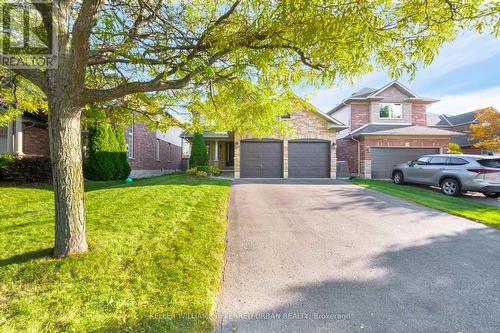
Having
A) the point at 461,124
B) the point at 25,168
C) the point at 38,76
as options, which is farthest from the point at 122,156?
the point at 461,124

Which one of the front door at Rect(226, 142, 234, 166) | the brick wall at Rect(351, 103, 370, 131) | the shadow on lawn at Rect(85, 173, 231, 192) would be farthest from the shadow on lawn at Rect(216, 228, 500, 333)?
the front door at Rect(226, 142, 234, 166)

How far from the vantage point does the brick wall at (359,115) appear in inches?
727

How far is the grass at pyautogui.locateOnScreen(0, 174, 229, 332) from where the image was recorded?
101 inches

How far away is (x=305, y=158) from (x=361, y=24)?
1327cm

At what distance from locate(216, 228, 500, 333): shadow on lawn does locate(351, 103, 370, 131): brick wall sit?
1535 cm

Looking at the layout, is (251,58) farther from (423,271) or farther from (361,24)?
(423,271)

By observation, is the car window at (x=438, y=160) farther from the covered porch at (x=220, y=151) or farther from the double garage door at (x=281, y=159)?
the covered porch at (x=220, y=151)

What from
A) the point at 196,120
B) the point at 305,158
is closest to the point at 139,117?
the point at 196,120

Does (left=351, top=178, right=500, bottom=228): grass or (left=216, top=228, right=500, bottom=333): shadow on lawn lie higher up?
(left=351, top=178, right=500, bottom=228): grass

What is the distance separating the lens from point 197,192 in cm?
879

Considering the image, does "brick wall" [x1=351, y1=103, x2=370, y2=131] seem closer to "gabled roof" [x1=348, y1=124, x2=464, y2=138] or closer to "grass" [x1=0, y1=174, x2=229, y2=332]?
"gabled roof" [x1=348, y1=124, x2=464, y2=138]

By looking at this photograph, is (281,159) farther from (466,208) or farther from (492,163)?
(492,163)

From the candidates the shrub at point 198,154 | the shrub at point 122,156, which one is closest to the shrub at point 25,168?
the shrub at point 122,156

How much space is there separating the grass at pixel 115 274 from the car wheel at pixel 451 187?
10078 millimetres
